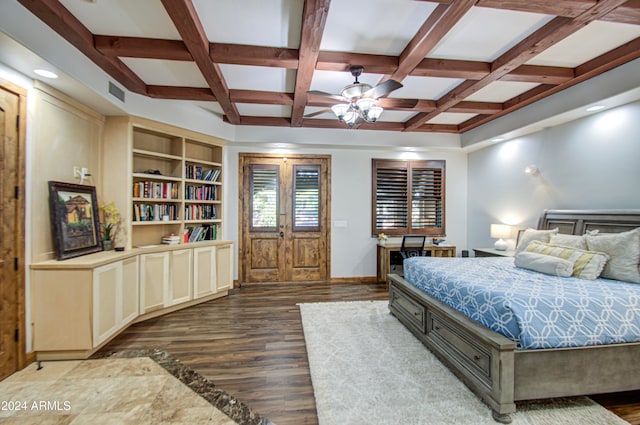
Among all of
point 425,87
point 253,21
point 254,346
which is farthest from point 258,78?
point 254,346

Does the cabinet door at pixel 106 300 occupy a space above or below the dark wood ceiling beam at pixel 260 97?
below

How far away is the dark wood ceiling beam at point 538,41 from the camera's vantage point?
2061mm

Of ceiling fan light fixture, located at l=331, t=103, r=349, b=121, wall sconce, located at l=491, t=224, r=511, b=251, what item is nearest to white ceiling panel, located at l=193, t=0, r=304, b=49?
ceiling fan light fixture, located at l=331, t=103, r=349, b=121

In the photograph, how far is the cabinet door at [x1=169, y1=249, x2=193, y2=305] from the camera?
3.86m

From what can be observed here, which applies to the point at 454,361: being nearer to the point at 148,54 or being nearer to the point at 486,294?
the point at 486,294

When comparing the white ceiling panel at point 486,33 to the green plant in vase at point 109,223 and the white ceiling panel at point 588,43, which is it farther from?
the green plant in vase at point 109,223

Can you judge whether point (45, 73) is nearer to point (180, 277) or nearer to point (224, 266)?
point (180, 277)

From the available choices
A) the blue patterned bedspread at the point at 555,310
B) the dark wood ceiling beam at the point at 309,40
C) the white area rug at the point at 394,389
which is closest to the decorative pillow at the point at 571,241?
the blue patterned bedspread at the point at 555,310

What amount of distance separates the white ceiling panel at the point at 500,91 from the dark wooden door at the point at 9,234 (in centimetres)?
505

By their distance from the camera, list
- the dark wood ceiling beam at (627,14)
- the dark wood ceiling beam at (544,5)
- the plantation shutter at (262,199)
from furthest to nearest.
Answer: the plantation shutter at (262,199) → the dark wood ceiling beam at (627,14) → the dark wood ceiling beam at (544,5)

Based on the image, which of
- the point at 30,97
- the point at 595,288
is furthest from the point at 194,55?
the point at 595,288

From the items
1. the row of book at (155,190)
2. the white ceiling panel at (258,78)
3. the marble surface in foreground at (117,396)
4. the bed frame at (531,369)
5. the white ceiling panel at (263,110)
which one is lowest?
the marble surface in foreground at (117,396)

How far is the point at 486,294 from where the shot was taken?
2123 mm

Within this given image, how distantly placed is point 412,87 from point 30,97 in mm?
4040
